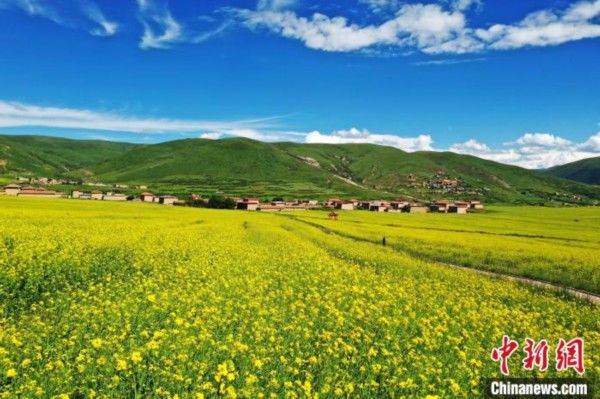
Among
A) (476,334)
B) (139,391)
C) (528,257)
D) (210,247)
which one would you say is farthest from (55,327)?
(528,257)

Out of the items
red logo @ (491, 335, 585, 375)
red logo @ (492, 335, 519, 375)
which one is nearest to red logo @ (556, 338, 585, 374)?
red logo @ (491, 335, 585, 375)

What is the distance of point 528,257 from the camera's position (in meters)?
36.5

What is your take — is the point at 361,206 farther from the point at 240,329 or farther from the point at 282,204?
the point at 240,329

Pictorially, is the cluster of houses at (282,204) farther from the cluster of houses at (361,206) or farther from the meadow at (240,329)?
the meadow at (240,329)

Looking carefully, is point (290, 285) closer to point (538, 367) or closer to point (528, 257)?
point (538, 367)

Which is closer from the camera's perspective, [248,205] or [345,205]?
[248,205]

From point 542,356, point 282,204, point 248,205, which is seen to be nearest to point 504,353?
point 542,356

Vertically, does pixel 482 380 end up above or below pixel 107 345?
below

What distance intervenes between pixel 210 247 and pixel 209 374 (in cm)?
2022

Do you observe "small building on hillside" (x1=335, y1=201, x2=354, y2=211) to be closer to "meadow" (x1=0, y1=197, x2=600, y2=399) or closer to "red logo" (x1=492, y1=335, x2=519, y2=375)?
"meadow" (x1=0, y1=197, x2=600, y2=399)

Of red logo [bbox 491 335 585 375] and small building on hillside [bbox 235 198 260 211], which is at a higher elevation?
red logo [bbox 491 335 585 375]

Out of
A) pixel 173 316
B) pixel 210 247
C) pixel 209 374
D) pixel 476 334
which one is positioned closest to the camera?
pixel 209 374

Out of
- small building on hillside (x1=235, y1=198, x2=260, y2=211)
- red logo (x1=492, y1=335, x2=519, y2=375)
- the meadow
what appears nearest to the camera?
the meadow

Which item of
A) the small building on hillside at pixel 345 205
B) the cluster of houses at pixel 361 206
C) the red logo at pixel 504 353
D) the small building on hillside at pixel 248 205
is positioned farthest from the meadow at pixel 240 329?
the small building on hillside at pixel 345 205
